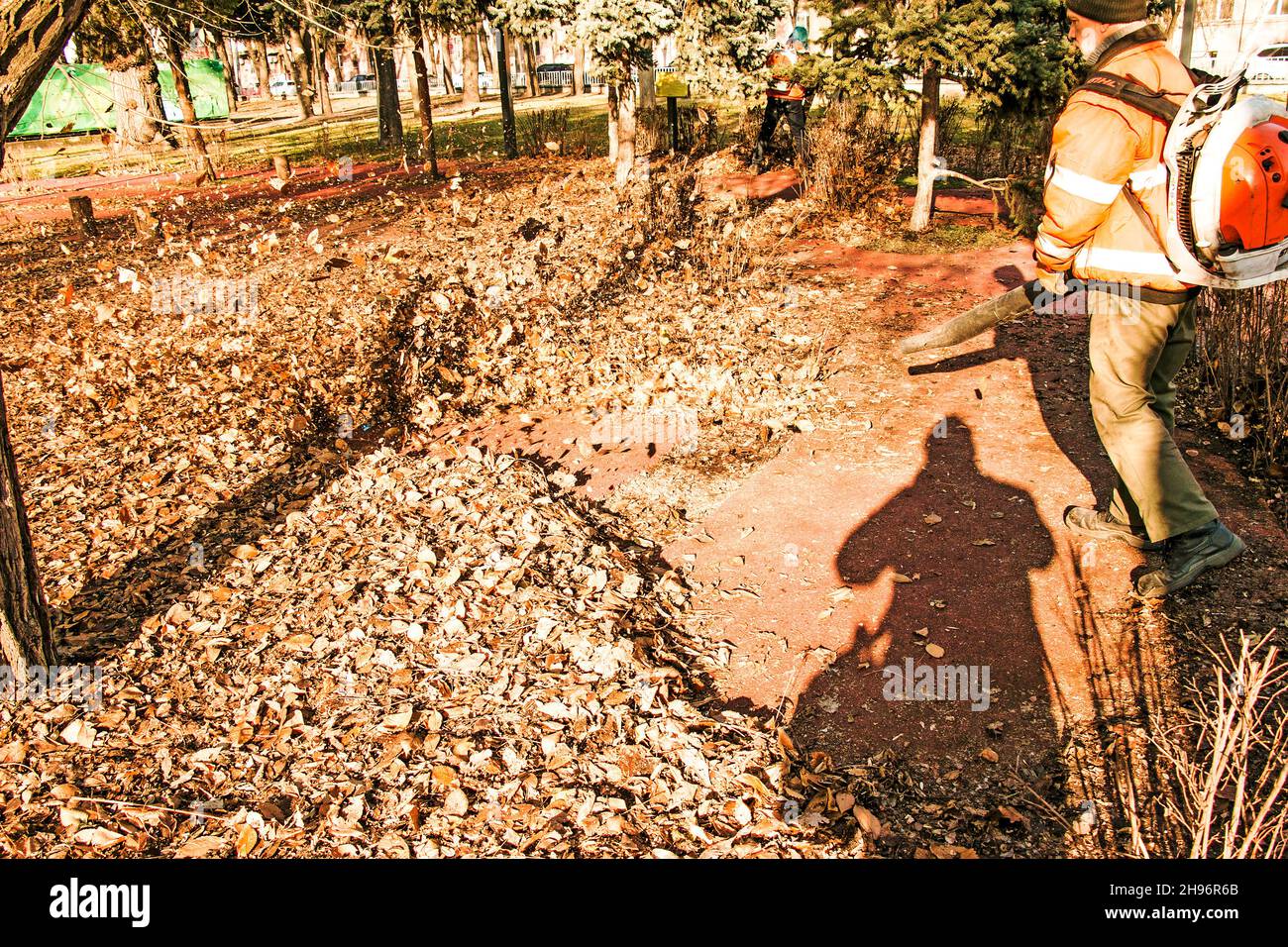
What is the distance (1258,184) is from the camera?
316 cm

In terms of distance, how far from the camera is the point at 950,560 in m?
4.46

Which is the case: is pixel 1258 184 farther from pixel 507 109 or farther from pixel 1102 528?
pixel 507 109

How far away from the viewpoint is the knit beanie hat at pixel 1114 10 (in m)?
3.57

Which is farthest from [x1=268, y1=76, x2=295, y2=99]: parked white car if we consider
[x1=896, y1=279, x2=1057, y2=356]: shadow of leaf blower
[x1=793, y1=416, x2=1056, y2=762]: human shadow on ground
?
[x1=793, y1=416, x2=1056, y2=762]: human shadow on ground

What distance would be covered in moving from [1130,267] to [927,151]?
22.0 feet

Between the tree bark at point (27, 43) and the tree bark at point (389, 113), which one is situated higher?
the tree bark at point (389, 113)

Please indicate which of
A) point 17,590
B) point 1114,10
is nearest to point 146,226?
point 17,590

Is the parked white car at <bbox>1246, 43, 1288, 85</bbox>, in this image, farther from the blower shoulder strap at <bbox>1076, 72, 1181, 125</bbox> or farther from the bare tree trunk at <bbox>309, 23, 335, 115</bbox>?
the bare tree trunk at <bbox>309, 23, 335, 115</bbox>

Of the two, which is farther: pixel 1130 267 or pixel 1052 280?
pixel 1052 280

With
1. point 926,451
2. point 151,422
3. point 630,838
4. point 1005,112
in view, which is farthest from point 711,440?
point 1005,112

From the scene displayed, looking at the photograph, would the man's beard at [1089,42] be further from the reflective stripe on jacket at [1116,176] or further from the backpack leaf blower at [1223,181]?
the backpack leaf blower at [1223,181]

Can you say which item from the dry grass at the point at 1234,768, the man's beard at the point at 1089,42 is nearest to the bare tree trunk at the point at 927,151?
the man's beard at the point at 1089,42

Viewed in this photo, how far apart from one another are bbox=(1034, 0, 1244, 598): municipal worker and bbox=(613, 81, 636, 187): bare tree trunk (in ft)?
28.5

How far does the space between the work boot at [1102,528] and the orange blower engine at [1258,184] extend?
5.27 feet
